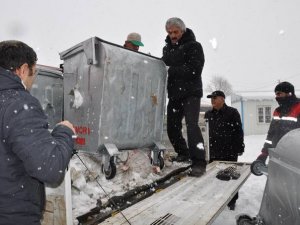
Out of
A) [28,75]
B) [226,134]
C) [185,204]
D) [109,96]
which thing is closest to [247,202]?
[226,134]

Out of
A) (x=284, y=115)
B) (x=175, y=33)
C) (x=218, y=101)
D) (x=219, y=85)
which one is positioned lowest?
(x=284, y=115)

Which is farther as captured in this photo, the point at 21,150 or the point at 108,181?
the point at 108,181

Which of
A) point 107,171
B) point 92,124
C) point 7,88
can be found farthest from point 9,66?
point 107,171

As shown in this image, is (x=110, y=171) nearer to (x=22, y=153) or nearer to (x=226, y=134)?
(x=22, y=153)

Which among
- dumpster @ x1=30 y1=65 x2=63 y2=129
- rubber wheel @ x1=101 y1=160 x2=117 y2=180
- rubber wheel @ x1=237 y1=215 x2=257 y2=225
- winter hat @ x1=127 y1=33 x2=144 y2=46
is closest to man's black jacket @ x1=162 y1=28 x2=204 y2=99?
winter hat @ x1=127 y1=33 x2=144 y2=46

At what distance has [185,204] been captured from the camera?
3.08 meters

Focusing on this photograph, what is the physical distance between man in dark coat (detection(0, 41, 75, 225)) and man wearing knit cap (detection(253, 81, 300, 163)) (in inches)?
158

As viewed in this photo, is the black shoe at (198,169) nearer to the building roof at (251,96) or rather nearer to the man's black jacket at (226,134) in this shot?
the man's black jacket at (226,134)

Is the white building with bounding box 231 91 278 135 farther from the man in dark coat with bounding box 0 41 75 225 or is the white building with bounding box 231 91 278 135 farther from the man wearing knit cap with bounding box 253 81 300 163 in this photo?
the man in dark coat with bounding box 0 41 75 225

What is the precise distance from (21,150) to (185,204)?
197 cm

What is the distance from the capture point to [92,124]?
11.3 ft

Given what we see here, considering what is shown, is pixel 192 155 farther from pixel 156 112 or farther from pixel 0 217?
pixel 0 217

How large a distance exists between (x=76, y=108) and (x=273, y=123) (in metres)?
3.23

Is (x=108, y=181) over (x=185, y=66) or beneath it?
beneath
